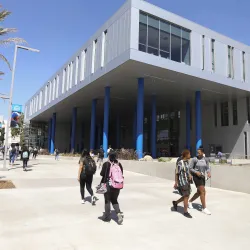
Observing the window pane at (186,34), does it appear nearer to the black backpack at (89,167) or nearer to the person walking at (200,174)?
the person walking at (200,174)

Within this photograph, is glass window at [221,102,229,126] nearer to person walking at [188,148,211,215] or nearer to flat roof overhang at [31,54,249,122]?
flat roof overhang at [31,54,249,122]

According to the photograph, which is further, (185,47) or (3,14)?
(185,47)

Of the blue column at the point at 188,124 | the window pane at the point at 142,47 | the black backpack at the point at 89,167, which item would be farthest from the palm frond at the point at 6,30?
the blue column at the point at 188,124

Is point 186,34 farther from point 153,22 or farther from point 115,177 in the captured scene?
Result: point 115,177

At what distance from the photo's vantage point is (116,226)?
18.4ft

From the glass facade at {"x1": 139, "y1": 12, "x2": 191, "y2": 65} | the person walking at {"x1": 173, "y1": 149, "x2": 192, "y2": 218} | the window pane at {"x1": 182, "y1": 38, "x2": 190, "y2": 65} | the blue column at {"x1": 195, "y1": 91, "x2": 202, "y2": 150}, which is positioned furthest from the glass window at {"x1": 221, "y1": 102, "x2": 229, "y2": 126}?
the person walking at {"x1": 173, "y1": 149, "x2": 192, "y2": 218}

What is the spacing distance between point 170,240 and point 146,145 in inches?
1857

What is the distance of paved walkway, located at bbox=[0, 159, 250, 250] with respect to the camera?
461cm

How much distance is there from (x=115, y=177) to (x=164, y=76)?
20801mm

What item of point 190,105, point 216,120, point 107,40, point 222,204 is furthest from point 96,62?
point 222,204

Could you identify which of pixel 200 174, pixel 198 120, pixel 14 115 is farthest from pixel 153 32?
pixel 200 174

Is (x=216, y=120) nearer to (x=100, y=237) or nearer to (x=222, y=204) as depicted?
(x=222, y=204)

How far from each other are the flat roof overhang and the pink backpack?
54.1ft

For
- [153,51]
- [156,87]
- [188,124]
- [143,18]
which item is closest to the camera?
[143,18]
